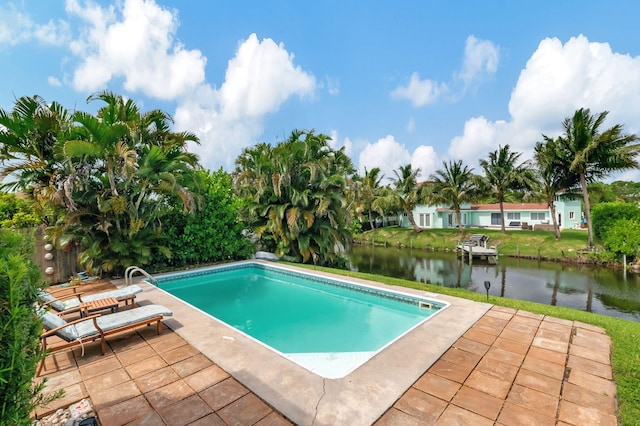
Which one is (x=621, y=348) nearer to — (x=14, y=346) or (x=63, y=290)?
(x=14, y=346)

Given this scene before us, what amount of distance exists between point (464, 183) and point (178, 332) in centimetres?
2807

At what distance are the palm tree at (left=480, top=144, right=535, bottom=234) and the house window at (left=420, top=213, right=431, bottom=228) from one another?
32.5 feet

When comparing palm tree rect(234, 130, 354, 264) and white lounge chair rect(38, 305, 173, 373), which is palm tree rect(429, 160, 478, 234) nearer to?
palm tree rect(234, 130, 354, 264)

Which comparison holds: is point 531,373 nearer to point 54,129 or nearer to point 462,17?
point 54,129

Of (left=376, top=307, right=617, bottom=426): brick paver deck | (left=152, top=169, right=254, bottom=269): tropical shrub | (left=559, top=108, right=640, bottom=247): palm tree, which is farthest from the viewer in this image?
(left=559, top=108, right=640, bottom=247): palm tree

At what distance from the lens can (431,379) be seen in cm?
361

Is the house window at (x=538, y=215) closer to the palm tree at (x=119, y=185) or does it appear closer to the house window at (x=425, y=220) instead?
the house window at (x=425, y=220)

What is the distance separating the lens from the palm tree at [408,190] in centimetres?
3098

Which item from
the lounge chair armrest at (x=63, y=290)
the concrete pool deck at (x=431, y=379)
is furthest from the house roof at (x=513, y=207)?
the lounge chair armrest at (x=63, y=290)

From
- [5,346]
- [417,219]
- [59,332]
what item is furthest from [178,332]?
[417,219]

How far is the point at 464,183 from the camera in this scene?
2784cm

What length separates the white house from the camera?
31578mm

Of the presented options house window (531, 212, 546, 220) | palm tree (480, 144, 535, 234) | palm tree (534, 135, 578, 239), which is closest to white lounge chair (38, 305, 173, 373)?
palm tree (534, 135, 578, 239)

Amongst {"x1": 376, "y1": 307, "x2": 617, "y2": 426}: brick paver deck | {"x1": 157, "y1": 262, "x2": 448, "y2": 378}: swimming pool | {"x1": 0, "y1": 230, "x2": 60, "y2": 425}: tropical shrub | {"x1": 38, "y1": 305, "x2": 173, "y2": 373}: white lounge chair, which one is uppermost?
{"x1": 0, "y1": 230, "x2": 60, "y2": 425}: tropical shrub
